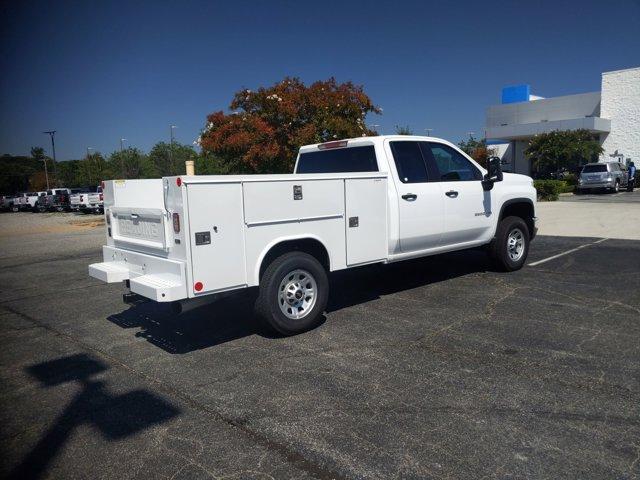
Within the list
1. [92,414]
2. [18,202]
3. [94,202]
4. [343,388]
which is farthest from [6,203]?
[343,388]

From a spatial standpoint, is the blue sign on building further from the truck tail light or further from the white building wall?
the truck tail light

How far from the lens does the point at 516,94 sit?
53.2 m

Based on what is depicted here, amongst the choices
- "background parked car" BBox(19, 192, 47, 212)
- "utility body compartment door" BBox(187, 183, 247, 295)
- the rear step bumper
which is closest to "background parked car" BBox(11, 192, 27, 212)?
"background parked car" BBox(19, 192, 47, 212)

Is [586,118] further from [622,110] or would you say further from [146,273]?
[146,273]

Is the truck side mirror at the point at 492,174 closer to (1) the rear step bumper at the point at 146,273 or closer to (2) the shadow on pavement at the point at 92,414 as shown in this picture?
(1) the rear step bumper at the point at 146,273

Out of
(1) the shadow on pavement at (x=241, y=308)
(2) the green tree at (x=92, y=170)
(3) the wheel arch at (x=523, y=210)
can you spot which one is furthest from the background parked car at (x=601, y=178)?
(2) the green tree at (x=92, y=170)

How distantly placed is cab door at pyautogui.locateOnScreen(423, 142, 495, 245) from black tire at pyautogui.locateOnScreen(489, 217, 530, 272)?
33 centimetres

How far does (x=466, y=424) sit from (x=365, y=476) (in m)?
0.94

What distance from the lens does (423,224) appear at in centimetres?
676

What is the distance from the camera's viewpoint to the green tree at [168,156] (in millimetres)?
40438

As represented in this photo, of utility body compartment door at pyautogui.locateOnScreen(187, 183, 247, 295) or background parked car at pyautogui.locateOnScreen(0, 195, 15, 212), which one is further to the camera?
background parked car at pyautogui.locateOnScreen(0, 195, 15, 212)

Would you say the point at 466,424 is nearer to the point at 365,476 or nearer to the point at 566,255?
the point at 365,476

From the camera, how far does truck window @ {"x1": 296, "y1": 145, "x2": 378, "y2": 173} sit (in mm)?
6656

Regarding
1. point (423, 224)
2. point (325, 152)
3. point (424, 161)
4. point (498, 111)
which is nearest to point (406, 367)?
point (423, 224)
